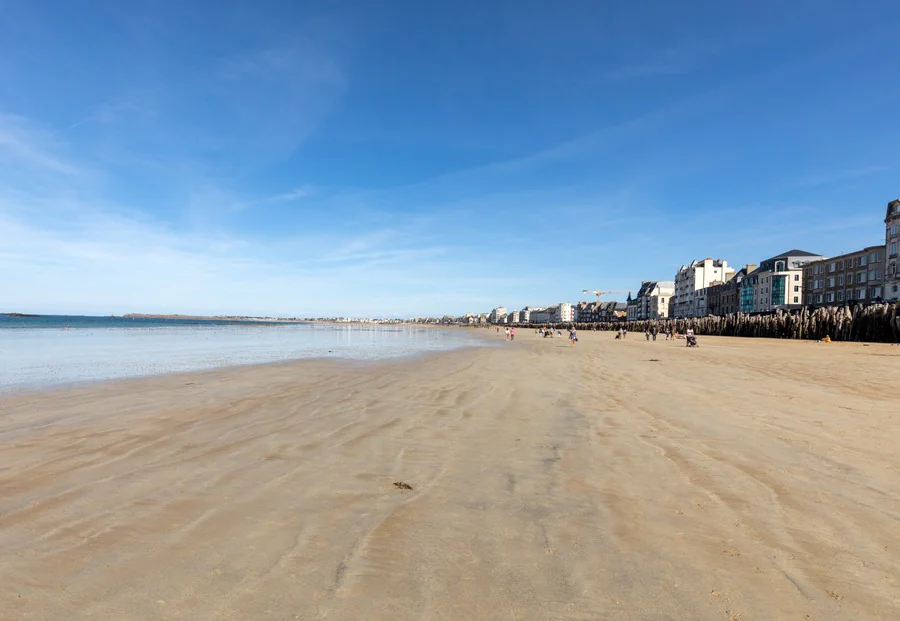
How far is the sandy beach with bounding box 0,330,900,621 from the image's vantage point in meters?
2.78

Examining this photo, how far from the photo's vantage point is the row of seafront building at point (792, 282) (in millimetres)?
57531

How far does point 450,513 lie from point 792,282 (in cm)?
9588

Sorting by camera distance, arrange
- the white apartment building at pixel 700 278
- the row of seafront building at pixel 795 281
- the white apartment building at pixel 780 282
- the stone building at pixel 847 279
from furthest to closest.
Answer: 1. the white apartment building at pixel 700 278
2. the white apartment building at pixel 780 282
3. the stone building at pixel 847 279
4. the row of seafront building at pixel 795 281

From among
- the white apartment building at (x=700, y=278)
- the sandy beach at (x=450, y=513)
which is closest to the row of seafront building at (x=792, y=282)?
the white apartment building at (x=700, y=278)

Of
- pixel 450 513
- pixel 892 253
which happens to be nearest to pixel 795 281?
pixel 892 253

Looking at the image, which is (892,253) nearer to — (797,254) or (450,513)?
(797,254)

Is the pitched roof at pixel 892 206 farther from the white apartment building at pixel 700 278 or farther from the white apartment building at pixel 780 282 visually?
the white apartment building at pixel 700 278

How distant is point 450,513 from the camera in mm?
4035

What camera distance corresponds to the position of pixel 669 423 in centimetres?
757

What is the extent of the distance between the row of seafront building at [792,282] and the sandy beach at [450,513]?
2663 inches

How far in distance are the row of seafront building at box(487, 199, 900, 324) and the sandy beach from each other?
67.6 meters

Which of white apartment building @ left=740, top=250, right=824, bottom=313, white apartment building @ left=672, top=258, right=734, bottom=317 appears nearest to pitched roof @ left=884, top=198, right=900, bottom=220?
white apartment building @ left=740, top=250, right=824, bottom=313

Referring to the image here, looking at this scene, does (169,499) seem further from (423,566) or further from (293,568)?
(423,566)

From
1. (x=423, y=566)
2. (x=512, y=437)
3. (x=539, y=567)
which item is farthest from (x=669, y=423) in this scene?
(x=423, y=566)
